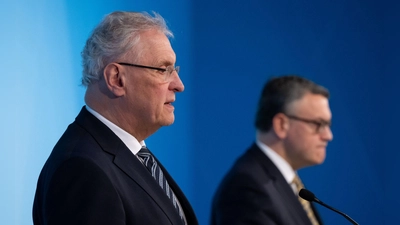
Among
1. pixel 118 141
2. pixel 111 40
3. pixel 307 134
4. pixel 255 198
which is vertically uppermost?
pixel 111 40

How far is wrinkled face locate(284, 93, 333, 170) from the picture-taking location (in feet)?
10.2

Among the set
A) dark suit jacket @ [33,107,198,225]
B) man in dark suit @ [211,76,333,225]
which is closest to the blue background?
man in dark suit @ [211,76,333,225]

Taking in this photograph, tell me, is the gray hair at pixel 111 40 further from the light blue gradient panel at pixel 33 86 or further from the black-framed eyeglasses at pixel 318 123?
the black-framed eyeglasses at pixel 318 123

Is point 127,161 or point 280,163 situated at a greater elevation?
point 127,161

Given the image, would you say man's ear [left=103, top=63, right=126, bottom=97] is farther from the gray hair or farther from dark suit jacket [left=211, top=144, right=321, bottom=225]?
dark suit jacket [left=211, top=144, right=321, bottom=225]

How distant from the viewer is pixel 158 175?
190 cm

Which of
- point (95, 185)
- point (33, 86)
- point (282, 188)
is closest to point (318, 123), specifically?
point (282, 188)

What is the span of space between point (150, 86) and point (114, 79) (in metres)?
0.10

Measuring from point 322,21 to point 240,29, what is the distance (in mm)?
581

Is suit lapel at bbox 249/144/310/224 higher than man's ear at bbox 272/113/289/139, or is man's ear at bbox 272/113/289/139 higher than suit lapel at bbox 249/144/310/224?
man's ear at bbox 272/113/289/139

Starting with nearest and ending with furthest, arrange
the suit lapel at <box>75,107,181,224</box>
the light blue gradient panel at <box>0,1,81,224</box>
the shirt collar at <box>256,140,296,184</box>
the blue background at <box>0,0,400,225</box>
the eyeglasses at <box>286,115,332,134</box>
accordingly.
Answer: the suit lapel at <box>75,107,181,224</box>, the light blue gradient panel at <box>0,1,81,224</box>, the shirt collar at <box>256,140,296,184</box>, the eyeglasses at <box>286,115,332,134</box>, the blue background at <box>0,0,400,225</box>

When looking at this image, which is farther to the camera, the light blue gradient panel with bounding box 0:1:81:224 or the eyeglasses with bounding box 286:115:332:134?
the eyeglasses with bounding box 286:115:332:134

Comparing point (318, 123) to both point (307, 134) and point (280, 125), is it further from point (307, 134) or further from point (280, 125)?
point (280, 125)

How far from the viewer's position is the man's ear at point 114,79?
72.1 inches
